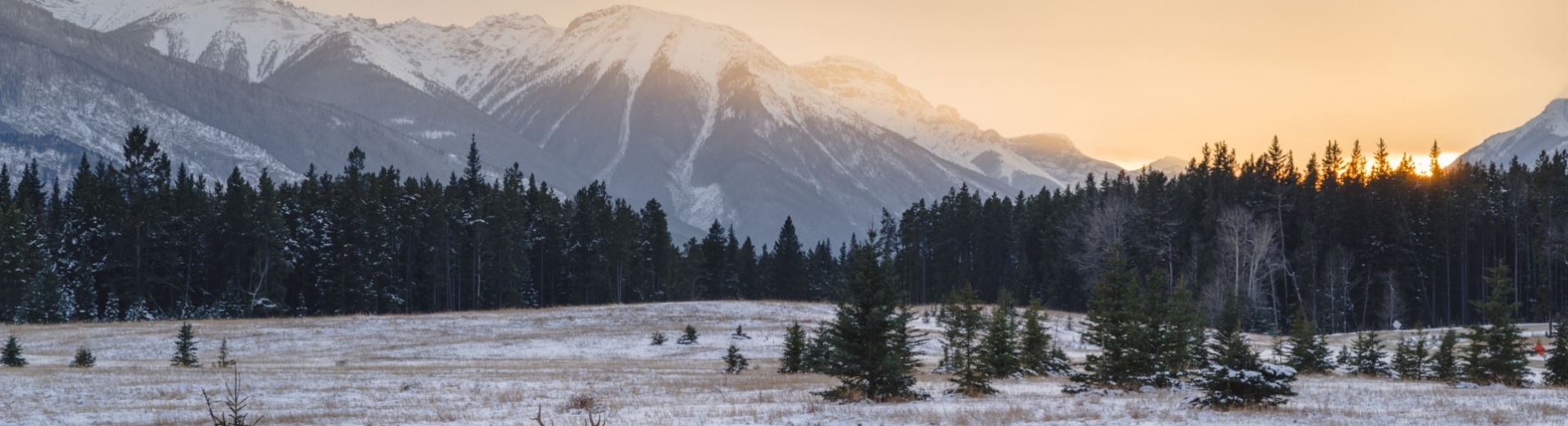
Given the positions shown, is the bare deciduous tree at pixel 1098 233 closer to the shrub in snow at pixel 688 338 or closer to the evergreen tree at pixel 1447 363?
the shrub in snow at pixel 688 338

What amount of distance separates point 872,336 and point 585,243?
8666 centimetres

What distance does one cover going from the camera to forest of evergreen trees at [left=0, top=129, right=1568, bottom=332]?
8344 cm

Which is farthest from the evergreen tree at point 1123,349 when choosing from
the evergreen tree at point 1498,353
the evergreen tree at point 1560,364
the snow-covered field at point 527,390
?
the evergreen tree at point 1560,364

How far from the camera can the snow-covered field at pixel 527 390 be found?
22422mm

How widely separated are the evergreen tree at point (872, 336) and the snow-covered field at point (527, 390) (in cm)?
92

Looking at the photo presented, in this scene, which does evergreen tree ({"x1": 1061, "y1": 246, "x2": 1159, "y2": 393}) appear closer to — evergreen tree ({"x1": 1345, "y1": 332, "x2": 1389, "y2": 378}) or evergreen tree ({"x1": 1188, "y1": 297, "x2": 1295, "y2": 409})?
evergreen tree ({"x1": 1188, "y1": 297, "x2": 1295, "y2": 409})

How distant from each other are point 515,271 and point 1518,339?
3238 inches

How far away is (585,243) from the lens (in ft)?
361

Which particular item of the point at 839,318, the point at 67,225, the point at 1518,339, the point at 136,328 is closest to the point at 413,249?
the point at 67,225

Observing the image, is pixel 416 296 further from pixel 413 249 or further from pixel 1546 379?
pixel 1546 379

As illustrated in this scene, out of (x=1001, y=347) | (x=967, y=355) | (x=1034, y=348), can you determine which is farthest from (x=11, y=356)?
(x=1034, y=348)

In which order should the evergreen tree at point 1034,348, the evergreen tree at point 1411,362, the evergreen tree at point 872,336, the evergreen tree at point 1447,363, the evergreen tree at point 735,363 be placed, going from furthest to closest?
the evergreen tree at point 735,363
the evergreen tree at point 1034,348
the evergreen tree at point 1411,362
the evergreen tree at point 1447,363
the evergreen tree at point 872,336

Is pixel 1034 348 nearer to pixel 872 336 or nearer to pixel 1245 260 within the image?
pixel 872 336

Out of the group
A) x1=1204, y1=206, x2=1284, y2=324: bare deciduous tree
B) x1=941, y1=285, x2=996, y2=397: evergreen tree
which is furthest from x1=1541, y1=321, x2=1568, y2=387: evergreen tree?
x1=1204, y1=206, x2=1284, y2=324: bare deciduous tree
